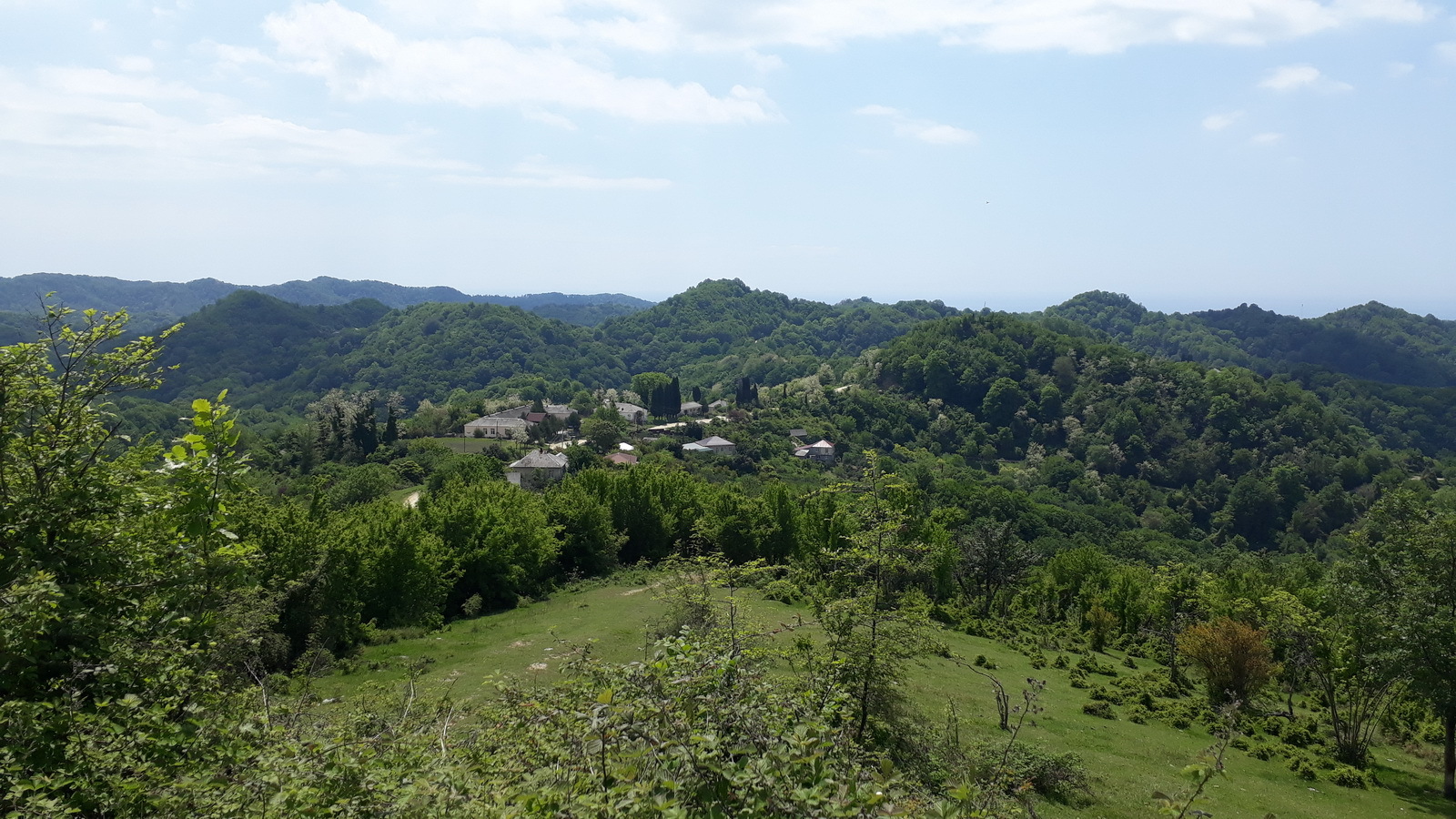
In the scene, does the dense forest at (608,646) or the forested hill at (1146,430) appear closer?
the dense forest at (608,646)

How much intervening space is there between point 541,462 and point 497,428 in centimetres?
2541

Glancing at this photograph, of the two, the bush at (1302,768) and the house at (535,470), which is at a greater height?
the bush at (1302,768)

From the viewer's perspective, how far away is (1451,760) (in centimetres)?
1795

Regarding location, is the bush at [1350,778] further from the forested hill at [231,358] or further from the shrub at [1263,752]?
the forested hill at [231,358]

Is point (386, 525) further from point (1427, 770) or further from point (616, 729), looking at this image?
point (1427, 770)

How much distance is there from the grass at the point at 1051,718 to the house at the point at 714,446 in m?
49.0

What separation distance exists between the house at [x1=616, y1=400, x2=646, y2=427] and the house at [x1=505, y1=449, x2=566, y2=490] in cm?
3218

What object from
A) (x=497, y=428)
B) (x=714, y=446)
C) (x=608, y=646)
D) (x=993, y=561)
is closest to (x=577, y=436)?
(x=497, y=428)

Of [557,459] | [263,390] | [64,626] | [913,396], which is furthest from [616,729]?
[263,390]

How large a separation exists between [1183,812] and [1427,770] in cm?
2541

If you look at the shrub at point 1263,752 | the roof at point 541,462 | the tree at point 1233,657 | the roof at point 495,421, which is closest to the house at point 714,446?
the roof at point 541,462

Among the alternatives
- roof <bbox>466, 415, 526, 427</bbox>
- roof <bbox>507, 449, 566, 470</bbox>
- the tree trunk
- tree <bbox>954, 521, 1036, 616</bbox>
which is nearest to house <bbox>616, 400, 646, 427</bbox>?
roof <bbox>466, 415, 526, 427</bbox>

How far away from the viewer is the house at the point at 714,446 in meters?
81.0

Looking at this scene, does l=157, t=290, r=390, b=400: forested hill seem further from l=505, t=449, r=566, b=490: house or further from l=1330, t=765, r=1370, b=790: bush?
l=1330, t=765, r=1370, b=790: bush
